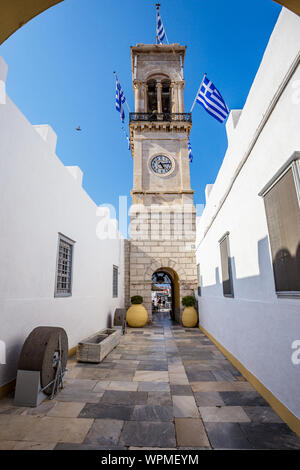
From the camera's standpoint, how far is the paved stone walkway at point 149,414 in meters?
2.42

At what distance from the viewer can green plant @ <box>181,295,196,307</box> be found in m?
10.8

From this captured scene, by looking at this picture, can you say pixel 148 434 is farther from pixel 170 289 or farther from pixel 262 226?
pixel 170 289

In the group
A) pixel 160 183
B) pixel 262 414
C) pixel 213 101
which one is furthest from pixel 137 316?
pixel 213 101

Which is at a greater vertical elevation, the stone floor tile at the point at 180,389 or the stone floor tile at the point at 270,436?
the stone floor tile at the point at 270,436

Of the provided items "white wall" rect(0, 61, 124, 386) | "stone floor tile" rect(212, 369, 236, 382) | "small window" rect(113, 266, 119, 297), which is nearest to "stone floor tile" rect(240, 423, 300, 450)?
"stone floor tile" rect(212, 369, 236, 382)

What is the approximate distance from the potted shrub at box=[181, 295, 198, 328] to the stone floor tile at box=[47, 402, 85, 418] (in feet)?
26.1

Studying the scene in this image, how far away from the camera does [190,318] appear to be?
34.8ft

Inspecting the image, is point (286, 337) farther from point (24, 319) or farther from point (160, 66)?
point (160, 66)

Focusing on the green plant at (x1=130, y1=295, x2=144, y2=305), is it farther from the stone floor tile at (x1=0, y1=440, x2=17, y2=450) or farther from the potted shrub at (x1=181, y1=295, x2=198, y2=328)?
the stone floor tile at (x1=0, y1=440, x2=17, y2=450)

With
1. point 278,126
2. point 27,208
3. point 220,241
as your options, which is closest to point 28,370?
point 27,208

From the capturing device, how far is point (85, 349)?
524cm

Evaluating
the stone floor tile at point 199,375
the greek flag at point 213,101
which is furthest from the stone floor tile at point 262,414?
the greek flag at point 213,101

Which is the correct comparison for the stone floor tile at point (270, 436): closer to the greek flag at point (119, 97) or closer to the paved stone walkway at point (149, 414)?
the paved stone walkway at point (149, 414)

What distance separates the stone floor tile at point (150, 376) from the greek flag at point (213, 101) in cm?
649
